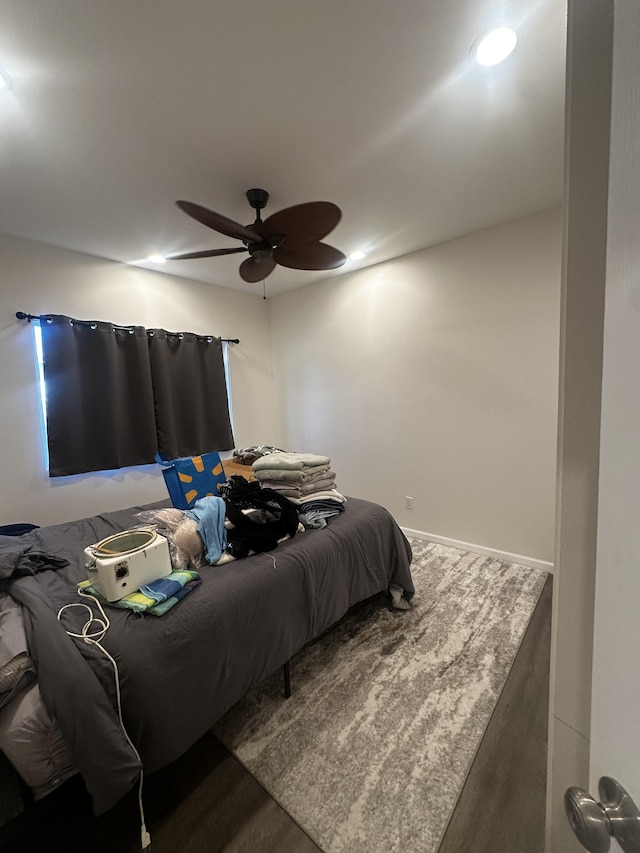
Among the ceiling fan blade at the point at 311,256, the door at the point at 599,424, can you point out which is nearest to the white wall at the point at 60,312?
the ceiling fan blade at the point at 311,256

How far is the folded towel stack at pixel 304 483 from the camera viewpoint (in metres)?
2.05

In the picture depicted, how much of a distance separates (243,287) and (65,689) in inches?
152

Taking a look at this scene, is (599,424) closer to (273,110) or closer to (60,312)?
(273,110)

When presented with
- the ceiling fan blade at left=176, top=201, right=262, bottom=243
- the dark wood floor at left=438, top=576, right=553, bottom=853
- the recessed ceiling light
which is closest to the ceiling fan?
the ceiling fan blade at left=176, top=201, right=262, bottom=243

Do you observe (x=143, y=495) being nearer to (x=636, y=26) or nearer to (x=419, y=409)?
(x=419, y=409)

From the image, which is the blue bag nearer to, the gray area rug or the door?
the gray area rug

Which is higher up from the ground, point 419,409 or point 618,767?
point 419,409

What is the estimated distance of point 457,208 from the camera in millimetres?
2480

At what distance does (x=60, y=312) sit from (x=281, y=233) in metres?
2.15

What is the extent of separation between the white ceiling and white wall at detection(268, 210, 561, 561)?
0.50m

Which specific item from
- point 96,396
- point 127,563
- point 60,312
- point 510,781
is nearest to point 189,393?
point 96,396

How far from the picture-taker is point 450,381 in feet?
10.1

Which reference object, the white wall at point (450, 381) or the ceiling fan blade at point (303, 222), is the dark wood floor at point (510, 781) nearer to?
the white wall at point (450, 381)

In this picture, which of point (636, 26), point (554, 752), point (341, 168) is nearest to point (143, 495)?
point (341, 168)
